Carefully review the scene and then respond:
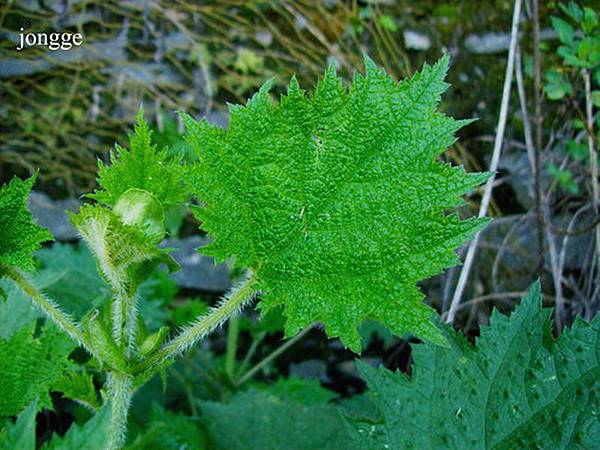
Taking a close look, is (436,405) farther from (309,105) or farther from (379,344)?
(379,344)

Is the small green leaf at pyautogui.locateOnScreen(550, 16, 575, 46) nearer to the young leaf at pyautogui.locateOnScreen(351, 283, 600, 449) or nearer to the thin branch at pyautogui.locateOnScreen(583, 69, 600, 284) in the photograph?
the thin branch at pyautogui.locateOnScreen(583, 69, 600, 284)

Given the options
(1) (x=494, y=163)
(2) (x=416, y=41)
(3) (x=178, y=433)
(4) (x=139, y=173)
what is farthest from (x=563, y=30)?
(4) (x=139, y=173)

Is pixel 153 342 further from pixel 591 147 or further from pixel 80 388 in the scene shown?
pixel 591 147

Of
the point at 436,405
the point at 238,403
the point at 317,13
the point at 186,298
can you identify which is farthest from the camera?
the point at 186,298

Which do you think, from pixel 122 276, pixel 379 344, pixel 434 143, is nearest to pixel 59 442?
pixel 122 276

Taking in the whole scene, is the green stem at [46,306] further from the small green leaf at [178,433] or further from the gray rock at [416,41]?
the gray rock at [416,41]

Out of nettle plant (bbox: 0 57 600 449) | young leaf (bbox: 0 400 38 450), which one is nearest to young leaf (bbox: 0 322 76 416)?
young leaf (bbox: 0 400 38 450)

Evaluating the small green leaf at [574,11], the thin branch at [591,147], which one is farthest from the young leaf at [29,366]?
the small green leaf at [574,11]
